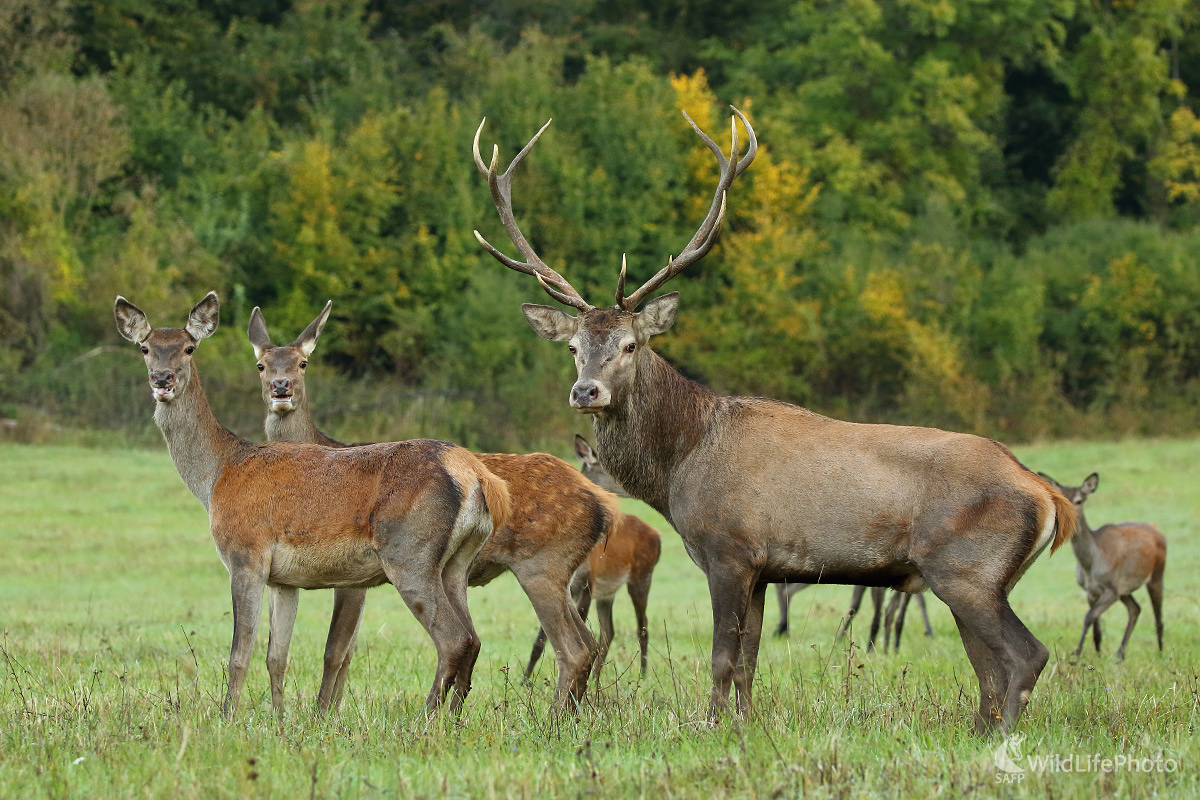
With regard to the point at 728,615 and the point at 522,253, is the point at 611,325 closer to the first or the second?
the point at 522,253

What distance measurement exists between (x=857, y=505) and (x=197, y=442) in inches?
137

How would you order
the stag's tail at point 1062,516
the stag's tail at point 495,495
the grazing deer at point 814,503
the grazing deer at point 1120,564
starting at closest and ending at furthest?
the grazing deer at point 814,503, the stag's tail at point 1062,516, the stag's tail at point 495,495, the grazing deer at point 1120,564

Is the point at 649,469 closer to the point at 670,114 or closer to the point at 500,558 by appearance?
the point at 500,558

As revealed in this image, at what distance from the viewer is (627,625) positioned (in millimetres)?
13164

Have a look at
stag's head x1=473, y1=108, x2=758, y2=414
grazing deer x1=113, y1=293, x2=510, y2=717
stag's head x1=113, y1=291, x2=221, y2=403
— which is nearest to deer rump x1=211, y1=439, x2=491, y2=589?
grazing deer x1=113, y1=293, x2=510, y2=717

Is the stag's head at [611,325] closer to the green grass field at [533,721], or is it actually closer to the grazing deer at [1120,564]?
the green grass field at [533,721]

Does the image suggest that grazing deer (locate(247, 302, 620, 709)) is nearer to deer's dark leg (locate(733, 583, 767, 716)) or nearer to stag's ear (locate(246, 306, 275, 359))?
deer's dark leg (locate(733, 583, 767, 716))

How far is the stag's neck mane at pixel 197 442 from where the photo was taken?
7293 mm

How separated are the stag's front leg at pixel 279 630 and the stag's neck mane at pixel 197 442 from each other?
2.14 feet

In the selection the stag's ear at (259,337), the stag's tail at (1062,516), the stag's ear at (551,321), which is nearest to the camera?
the stag's tail at (1062,516)

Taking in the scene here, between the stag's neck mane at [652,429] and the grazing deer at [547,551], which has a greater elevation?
the stag's neck mane at [652,429]

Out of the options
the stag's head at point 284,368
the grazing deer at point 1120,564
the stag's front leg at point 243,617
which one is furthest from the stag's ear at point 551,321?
the grazing deer at point 1120,564

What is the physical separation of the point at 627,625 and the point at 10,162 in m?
19.7

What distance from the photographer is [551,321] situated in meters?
7.63
